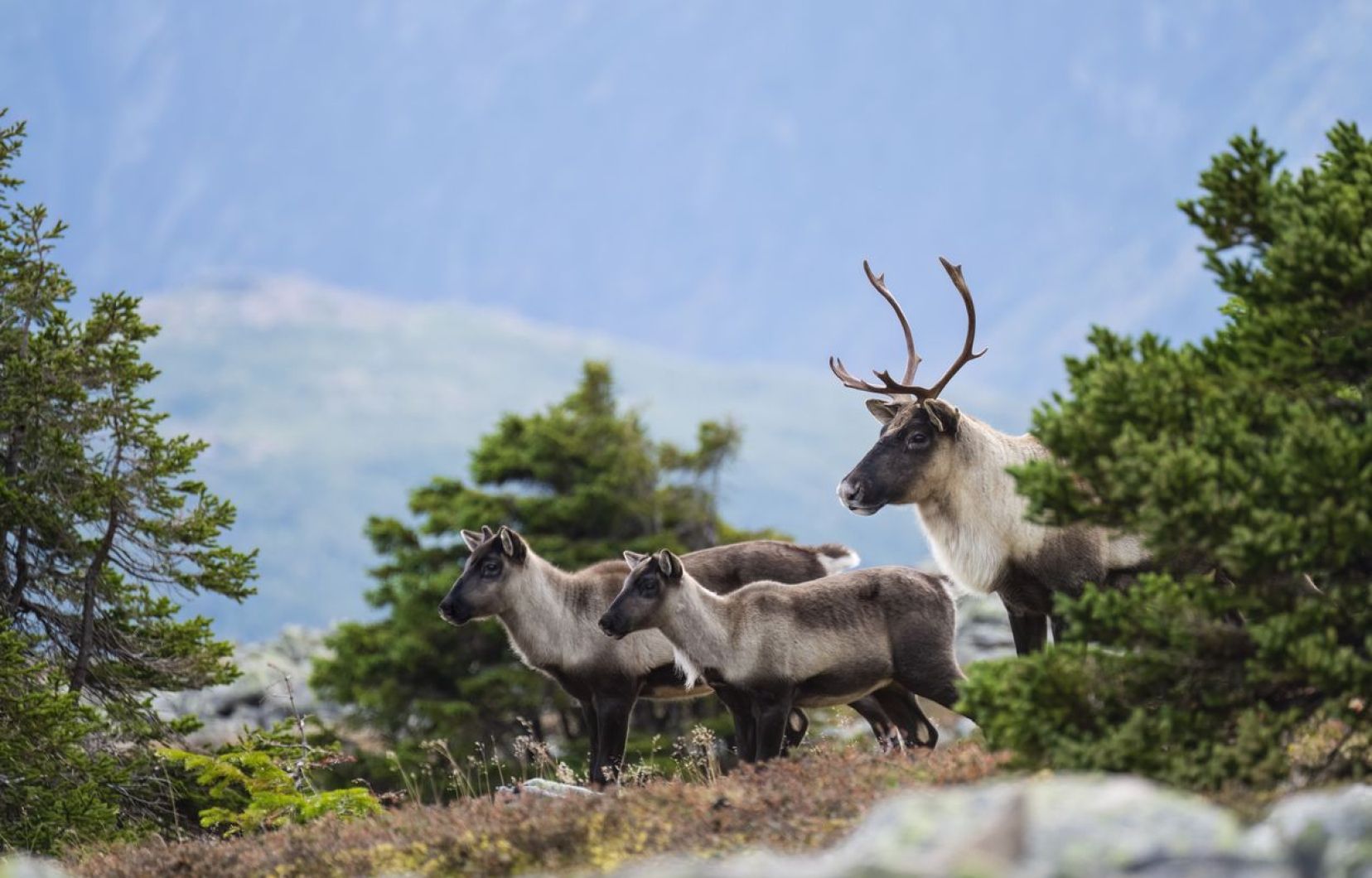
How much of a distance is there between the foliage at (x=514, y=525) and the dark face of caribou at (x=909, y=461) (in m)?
19.4

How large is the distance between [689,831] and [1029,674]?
1.70 metres

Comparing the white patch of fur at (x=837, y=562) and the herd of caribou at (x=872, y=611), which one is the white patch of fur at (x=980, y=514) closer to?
the herd of caribou at (x=872, y=611)

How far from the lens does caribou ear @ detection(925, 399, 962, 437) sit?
1075 cm

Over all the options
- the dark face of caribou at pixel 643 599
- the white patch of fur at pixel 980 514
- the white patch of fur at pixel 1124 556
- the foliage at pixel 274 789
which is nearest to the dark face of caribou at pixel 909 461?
the white patch of fur at pixel 980 514

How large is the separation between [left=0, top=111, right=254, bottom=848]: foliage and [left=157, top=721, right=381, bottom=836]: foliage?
175 cm

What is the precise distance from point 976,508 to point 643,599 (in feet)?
7.59

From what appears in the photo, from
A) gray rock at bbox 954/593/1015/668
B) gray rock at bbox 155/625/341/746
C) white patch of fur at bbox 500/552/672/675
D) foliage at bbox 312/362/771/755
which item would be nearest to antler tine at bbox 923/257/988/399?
white patch of fur at bbox 500/552/672/675

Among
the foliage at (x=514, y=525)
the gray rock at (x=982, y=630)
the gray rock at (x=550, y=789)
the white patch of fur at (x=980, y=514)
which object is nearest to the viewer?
the gray rock at (x=550, y=789)

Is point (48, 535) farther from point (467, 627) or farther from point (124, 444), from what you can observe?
point (467, 627)

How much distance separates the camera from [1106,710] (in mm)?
7188

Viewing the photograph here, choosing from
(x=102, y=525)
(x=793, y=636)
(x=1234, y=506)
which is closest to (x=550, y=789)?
(x=793, y=636)

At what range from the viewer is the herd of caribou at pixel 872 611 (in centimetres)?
1055

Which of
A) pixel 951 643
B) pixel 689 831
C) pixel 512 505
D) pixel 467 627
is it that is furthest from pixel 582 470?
pixel 689 831

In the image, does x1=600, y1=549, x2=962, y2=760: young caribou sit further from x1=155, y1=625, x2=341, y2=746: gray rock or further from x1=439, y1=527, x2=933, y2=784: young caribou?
x1=155, y1=625, x2=341, y2=746: gray rock
